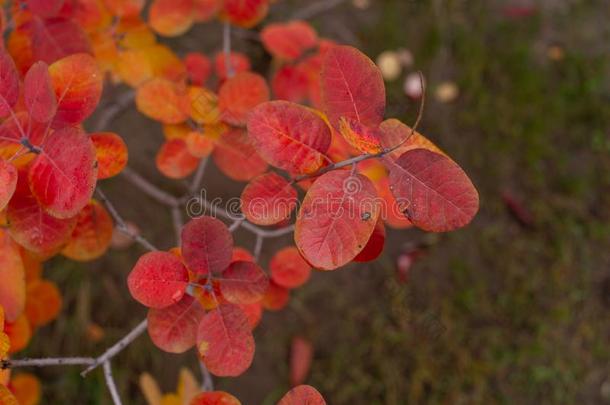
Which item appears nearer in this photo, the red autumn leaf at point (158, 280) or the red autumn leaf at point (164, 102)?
the red autumn leaf at point (158, 280)

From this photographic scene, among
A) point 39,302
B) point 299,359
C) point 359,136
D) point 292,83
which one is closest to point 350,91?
point 359,136

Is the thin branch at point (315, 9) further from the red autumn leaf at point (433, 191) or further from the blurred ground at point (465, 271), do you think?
the red autumn leaf at point (433, 191)

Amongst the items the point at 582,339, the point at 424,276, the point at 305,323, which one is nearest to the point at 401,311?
the point at 424,276

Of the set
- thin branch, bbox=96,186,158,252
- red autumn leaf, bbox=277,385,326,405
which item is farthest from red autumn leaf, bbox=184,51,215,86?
red autumn leaf, bbox=277,385,326,405

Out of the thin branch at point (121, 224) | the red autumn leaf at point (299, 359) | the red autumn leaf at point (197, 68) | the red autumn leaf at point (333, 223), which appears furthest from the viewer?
the red autumn leaf at point (299, 359)

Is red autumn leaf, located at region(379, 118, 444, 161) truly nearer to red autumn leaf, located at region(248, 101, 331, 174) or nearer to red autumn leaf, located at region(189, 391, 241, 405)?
red autumn leaf, located at region(248, 101, 331, 174)

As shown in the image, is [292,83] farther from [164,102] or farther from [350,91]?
[350,91]

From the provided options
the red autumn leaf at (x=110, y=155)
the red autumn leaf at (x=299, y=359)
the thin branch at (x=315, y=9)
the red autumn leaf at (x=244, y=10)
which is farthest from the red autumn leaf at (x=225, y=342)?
the thin branch at (x=315, y=9)
